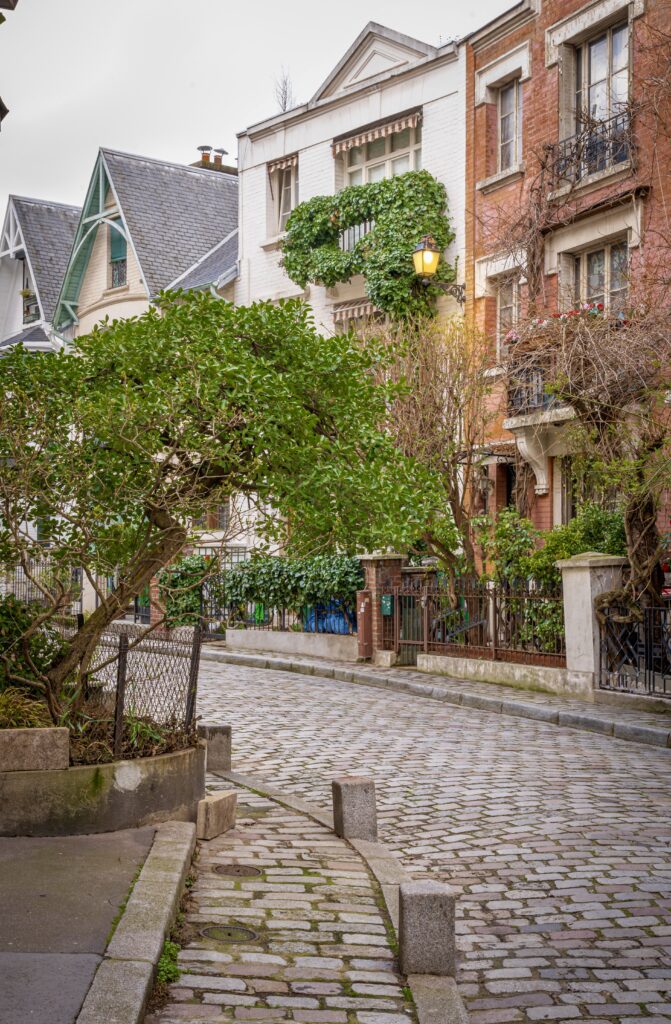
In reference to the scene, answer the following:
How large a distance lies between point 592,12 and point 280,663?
494 inches

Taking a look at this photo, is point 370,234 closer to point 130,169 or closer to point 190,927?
point 130,169

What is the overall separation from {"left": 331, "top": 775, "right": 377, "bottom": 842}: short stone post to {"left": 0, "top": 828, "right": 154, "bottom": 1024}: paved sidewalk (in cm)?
134

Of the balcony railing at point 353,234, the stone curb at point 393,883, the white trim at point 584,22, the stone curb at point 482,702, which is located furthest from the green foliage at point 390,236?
the stone curb at point 393,883

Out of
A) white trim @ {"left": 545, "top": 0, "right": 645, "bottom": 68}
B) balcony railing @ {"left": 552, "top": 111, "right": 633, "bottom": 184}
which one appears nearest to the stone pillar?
balcony railing @ {"left": 552, "top": 111, "right": 633, "bottom": 184}

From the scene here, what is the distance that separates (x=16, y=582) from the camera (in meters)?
8.99

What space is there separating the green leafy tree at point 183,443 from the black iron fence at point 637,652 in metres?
7.00

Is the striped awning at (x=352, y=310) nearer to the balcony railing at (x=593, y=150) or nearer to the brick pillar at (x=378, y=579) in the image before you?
the balcony railing at (x=593, y=150)

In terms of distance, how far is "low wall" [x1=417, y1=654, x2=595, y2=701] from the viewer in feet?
48.1

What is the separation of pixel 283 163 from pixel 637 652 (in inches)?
720

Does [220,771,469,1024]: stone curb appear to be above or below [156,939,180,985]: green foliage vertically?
below

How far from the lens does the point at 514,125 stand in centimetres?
2284

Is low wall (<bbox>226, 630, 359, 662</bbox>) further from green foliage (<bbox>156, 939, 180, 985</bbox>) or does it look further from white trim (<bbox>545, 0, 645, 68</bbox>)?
green foliage (<bbox>156, 939, 180, 985</bbox>)

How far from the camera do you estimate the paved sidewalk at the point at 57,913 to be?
4.05 meters

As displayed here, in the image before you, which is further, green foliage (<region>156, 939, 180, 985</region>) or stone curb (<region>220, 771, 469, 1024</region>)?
green foliage (<region>156, 939, 180, 985</region>)
